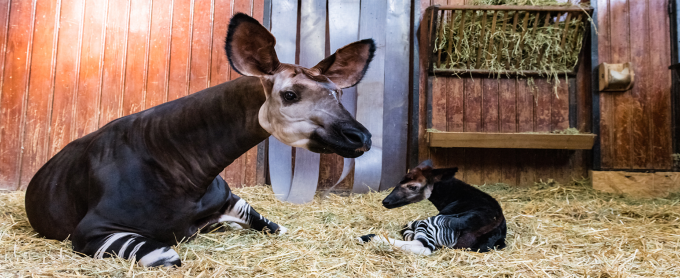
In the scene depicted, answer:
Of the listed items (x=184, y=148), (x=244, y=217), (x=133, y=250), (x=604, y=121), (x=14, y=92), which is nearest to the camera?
(x=133, y=250)

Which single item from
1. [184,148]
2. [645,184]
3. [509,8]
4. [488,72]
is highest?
[509,8]

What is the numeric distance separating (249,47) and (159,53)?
3032 mm

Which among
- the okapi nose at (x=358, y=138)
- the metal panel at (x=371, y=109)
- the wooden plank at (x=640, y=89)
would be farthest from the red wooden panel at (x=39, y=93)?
the wooden plank at (x=640, y=89)

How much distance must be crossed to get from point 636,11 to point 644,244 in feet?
11.8

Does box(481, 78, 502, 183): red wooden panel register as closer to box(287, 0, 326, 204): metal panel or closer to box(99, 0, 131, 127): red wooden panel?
box(287, 0, 326, 204): metal panel

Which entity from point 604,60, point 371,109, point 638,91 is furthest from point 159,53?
point 638,91

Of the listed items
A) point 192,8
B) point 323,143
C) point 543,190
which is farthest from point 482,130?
point 192,8

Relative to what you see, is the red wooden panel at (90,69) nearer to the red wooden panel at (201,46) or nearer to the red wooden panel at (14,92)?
the red wooden panel at (14,92)

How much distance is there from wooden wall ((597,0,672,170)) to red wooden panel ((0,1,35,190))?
6914 mm

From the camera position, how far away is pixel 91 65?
168 inches

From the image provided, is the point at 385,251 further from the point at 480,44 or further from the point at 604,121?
the point at 604,121

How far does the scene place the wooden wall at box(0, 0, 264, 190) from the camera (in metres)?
4.16

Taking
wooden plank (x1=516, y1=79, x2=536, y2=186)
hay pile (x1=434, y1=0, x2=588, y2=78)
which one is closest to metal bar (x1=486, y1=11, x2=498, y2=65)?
hay pile (x1=434, y1=0, x2=588, y2=78)

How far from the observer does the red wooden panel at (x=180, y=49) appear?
4.30 meters
